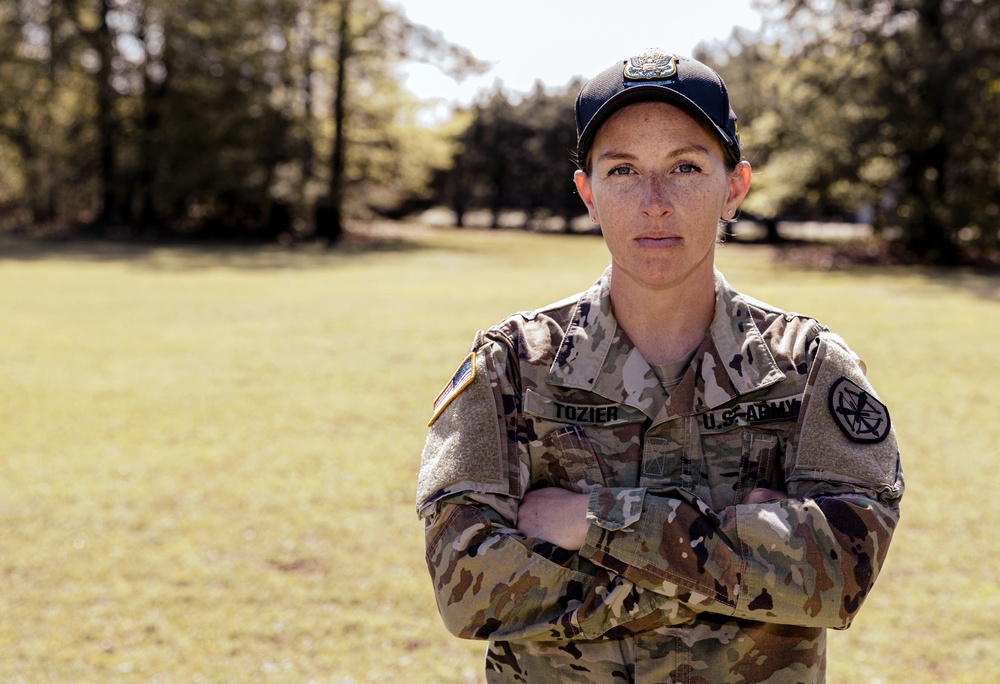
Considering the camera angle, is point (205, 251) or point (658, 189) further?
point (205, 251)

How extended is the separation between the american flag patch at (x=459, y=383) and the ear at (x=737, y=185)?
62 centimetres

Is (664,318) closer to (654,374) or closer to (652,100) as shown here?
(654,374)

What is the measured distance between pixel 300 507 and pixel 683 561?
4.78m

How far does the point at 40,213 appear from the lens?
38.0m

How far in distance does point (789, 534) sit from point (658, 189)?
707 millimetres

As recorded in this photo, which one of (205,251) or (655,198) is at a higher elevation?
(655,198)

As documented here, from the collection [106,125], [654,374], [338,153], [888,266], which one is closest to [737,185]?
[654,374]

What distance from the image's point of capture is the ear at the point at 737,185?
1.91 metres

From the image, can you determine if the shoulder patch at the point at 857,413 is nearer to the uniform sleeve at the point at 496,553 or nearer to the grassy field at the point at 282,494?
the uniform sleeve at the point at 496,553

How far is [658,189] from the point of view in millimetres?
1782

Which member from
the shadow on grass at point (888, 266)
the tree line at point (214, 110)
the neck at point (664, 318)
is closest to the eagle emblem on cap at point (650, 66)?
the neck at point (664, 318)

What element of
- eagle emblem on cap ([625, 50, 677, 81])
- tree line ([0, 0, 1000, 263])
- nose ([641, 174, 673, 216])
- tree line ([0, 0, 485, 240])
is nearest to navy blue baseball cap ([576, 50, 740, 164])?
eagle emblem on cap ([625, 50, 677, 81])

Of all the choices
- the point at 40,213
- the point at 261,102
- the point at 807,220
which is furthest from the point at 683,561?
the point at 807,220

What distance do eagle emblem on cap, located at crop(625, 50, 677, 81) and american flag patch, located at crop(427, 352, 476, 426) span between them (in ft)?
2.13
